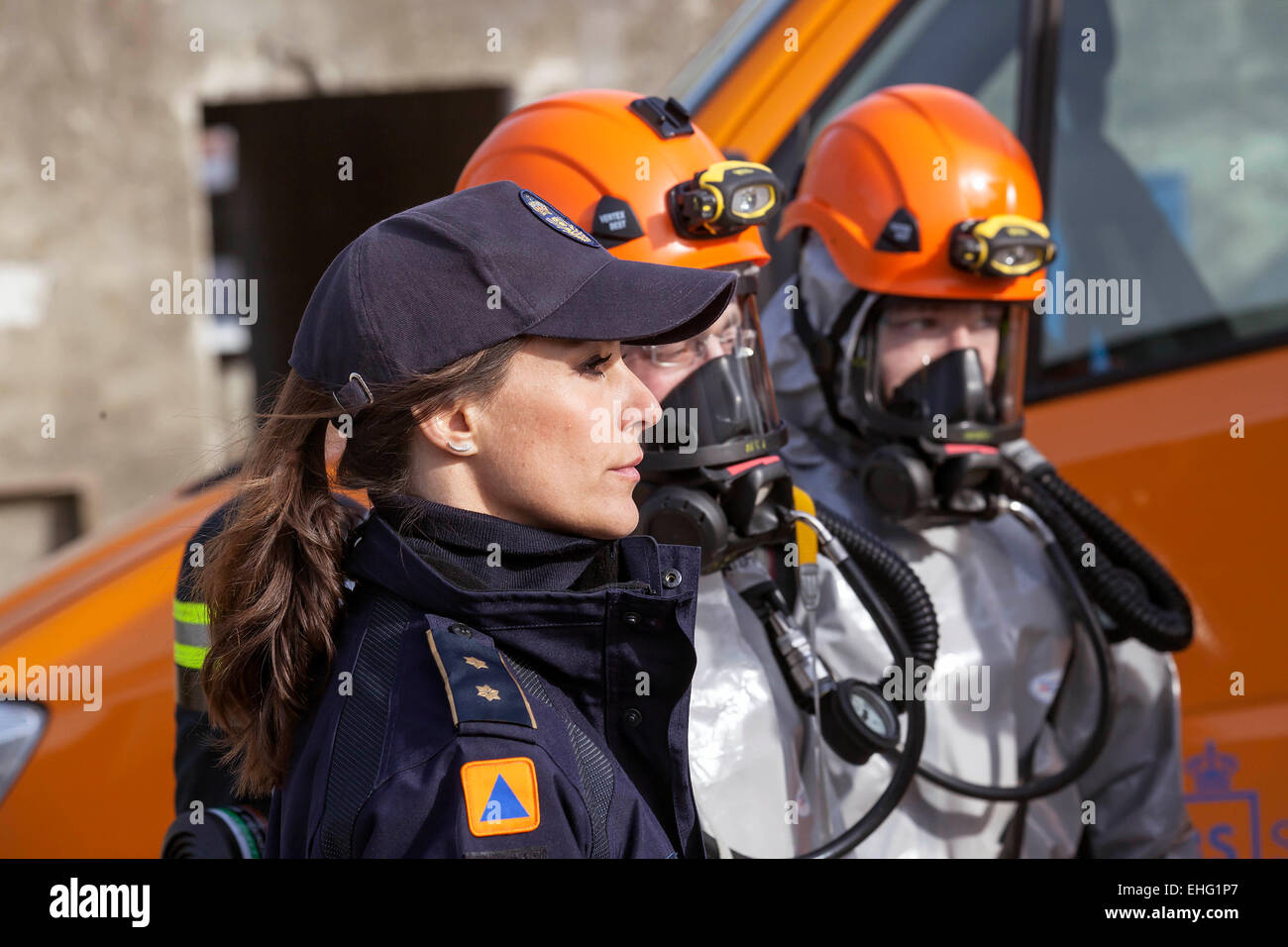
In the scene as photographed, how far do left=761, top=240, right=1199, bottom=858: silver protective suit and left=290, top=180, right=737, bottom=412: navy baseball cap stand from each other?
1.10 m

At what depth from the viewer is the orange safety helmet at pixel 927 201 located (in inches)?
98.7

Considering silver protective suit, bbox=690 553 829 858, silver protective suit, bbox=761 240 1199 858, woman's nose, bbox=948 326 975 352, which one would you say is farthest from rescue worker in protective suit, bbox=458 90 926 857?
woman's nose, bbox=948 326 975 352

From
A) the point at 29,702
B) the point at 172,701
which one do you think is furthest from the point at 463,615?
the point at 29,702

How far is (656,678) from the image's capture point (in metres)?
1.44

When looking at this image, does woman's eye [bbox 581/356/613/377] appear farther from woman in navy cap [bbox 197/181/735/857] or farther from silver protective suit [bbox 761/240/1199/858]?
silver protective suit [bbox 761/240/1199/858]

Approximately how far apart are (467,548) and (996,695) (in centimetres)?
138

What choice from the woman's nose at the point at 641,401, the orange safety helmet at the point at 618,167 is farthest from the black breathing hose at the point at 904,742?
the woman's nose at the point at 641,401

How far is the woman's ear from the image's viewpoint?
142 cm

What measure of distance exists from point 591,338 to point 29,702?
5.66 feet

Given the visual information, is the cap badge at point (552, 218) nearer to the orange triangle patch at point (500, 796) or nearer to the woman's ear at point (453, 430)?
the woman's ear at point (453, 430)

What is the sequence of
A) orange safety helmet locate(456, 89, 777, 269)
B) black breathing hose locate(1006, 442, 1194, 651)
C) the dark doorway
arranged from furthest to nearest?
1. the dark doorway
2. black breathing hose locate(1006, 442, 1194, 651)
3. orange safety helmet locate(456, 89, 777, 269)

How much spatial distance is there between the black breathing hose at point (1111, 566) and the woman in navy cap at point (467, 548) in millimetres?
1268

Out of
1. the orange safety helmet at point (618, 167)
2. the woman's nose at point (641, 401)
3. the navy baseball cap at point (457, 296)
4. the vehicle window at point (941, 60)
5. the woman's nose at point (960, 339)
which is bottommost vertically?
the woman's nose at point (641, 401)
